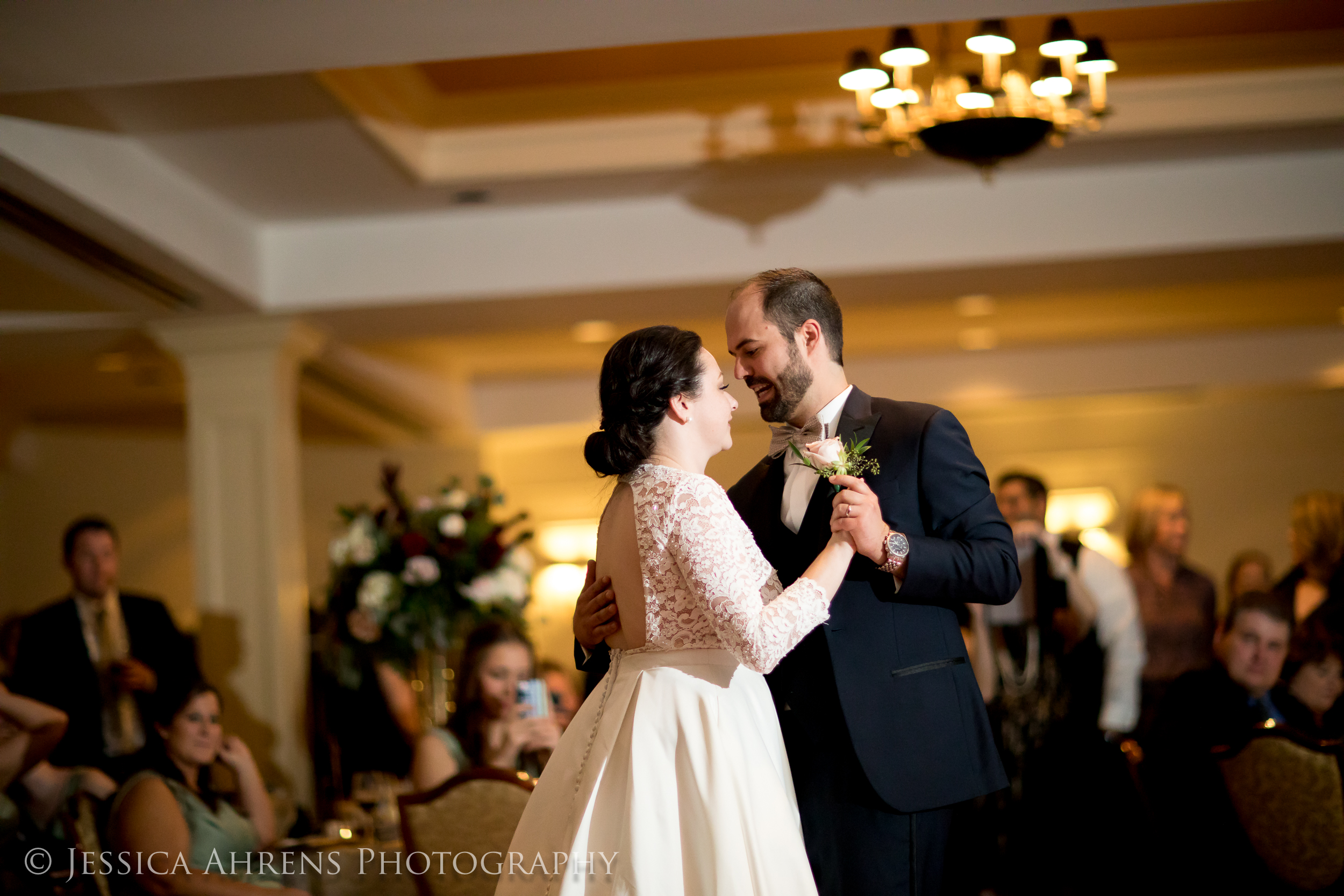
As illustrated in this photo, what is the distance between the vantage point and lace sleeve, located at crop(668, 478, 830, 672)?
87.7 inches

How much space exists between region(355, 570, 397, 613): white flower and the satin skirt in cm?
252

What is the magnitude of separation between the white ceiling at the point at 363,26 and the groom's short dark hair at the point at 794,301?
3.70 ft

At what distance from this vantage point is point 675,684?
2.40 metres

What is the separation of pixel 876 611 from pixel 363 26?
218 cm

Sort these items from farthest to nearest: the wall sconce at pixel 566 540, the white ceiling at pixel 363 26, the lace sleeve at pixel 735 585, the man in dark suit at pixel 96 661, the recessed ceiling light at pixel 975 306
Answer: the wall sconce at pixel 566 540
the recessed ceiling light at pixel 975 306
the man in dark suit at pixel 96 661
the white ceiling at pixel 363 26
the lace sleeve at pixel 735 585

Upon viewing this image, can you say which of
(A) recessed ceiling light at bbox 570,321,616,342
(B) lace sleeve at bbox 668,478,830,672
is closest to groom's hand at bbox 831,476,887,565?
(B) lace sleeve at bbox 668,478,830,672

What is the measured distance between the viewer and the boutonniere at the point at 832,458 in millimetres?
2309

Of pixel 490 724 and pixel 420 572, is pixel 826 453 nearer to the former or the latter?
pixel 490 724

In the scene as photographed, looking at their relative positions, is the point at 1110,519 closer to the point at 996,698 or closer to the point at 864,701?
the point at 996,698

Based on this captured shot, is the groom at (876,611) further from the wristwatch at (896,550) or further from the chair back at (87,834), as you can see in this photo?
the chair back at (87,834)

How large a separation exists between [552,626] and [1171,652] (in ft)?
19.4

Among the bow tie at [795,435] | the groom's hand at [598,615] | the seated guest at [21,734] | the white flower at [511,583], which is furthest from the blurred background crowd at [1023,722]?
the bow tie at [795,435]

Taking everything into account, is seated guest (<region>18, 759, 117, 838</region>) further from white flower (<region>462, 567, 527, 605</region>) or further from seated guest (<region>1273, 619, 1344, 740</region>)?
seated guest (<region>1273, 619, 1344, 740</region>)

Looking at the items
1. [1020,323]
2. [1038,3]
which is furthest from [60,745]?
[1020,323]
